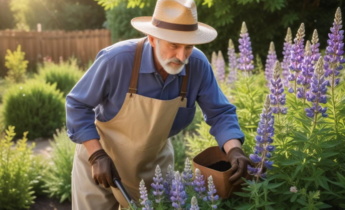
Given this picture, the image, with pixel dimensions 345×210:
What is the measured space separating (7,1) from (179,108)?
28854mm

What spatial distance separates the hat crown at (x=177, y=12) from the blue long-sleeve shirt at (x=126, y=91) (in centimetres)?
29

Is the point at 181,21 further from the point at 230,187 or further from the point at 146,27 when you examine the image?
the point at 230,187

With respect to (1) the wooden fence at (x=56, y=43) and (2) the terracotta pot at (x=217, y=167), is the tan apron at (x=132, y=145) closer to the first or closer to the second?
(2) the terracotta pot at (x=217, y=167)

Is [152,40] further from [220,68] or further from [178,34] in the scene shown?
[220,68]

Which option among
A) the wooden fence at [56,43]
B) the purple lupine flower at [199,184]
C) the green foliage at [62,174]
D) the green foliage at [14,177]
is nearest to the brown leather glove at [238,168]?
the purple lupine flower at [199,184]

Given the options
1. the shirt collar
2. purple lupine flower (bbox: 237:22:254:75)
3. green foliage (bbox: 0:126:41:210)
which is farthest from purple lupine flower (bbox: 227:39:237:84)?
the shirt collar

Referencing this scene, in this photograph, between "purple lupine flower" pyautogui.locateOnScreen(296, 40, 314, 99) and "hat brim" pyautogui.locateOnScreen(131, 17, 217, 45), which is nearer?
"hat brim" pyautogui.locateOnScreen(131, 17, 217, 45)

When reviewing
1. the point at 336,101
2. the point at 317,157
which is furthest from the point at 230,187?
the point at 336,101

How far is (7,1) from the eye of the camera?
29.5 m

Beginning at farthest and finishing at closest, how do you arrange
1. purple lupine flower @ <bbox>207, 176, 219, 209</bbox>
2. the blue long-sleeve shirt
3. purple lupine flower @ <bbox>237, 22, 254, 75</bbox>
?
purple lupine flower @ <bbox>237, 22, 254, 75</bbox>
the blue long-sleeve shirt
purple lupine flower @ <bbox>207, 176, 219, 209</bbox>

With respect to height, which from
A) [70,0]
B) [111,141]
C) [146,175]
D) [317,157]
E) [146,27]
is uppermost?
[146,27]

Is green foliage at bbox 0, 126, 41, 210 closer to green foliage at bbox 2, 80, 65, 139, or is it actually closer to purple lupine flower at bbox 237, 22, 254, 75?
purple lupine flower at bbox 237, 22, 254, 75

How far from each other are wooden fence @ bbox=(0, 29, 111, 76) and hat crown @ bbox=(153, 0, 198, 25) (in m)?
14.9

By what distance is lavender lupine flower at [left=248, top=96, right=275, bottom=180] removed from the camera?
2.32m
